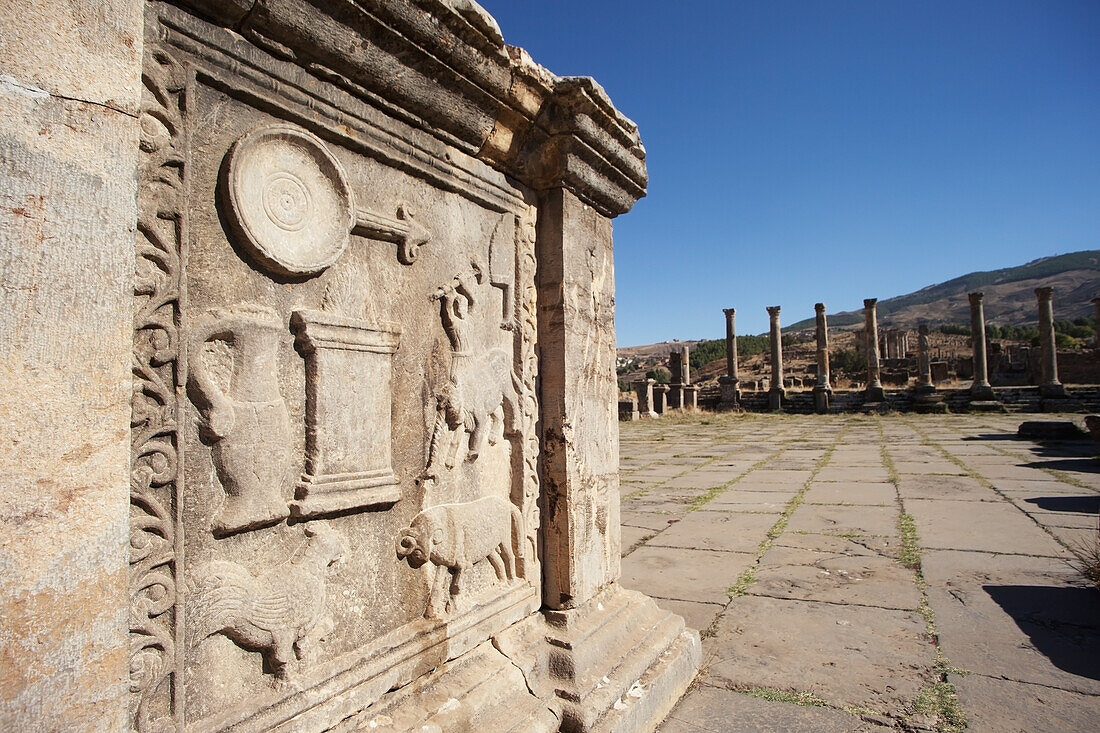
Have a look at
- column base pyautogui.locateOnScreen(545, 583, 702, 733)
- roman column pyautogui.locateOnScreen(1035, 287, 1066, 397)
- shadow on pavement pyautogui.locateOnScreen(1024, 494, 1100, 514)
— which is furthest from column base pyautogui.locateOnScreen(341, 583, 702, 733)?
roman column pyautogui.locateOnScreen(1035, 287, 1066, 397)

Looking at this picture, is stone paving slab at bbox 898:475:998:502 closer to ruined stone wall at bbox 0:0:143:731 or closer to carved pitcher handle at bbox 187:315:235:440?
carved pitcher handle at bbox 187:315:235:440

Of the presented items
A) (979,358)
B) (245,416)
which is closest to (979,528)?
(245,416)

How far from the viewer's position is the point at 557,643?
2170 millimetres

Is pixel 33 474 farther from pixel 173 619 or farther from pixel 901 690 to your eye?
pixel 901 690

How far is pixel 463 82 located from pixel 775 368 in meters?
23.8

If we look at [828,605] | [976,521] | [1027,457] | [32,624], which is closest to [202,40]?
[32,624]

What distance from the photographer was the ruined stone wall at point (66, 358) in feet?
3.06

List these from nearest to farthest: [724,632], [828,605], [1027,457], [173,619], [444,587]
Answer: [173,619], [444,587], [724,632], [828,605], [1027,457]

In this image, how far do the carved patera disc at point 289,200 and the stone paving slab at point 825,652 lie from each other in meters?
2.23

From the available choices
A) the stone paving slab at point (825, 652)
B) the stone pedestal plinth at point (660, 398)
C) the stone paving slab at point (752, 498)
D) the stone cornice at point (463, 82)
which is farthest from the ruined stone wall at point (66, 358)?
the stone pedestal plinth at point (660, 398)

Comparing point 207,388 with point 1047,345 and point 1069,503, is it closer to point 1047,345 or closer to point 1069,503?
point 1069,503

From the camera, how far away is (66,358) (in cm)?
99

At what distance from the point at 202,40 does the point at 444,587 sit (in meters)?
1.55

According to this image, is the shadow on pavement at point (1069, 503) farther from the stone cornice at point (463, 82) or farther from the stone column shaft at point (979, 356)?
the stone column shaft at point (979, 356)
